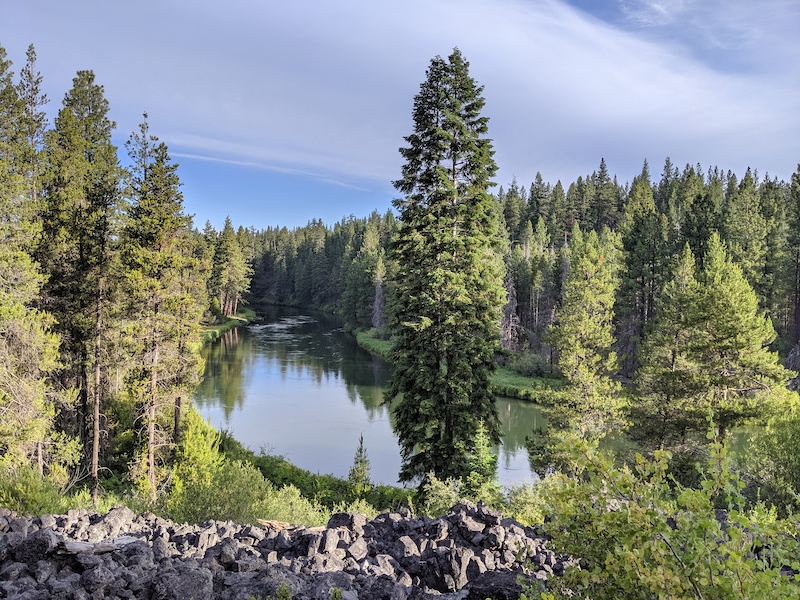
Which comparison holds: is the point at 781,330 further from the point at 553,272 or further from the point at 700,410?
the point at 700,410

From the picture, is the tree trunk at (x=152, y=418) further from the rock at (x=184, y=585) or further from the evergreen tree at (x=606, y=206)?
the evergreen tree at (x=606, y=206)

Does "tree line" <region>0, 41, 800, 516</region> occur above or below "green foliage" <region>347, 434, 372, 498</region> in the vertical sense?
above

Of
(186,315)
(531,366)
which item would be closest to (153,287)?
(186,315)

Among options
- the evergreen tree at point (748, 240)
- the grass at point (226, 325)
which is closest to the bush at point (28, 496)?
the grass at point (226, 325)

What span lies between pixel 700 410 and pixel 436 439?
9.67 m

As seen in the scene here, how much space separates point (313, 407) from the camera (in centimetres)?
3209

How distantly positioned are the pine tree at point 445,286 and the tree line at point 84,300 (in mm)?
7911

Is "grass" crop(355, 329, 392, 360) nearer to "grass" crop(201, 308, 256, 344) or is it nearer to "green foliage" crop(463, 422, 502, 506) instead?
"grass" crop(201, 308, 256, 344)

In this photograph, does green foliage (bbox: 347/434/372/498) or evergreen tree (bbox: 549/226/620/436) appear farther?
evergreen tree (bbox: 549/226/620/436)

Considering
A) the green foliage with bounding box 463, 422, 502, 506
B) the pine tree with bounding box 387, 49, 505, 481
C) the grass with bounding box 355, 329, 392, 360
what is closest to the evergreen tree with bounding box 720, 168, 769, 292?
the grass with bounding box 355, 329, 392, 360

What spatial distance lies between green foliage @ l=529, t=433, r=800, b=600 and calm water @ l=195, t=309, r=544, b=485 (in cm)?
1259

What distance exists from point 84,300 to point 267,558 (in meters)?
14.4

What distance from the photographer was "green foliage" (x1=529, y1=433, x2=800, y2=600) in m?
A: 2.82

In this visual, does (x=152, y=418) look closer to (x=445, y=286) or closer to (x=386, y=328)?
(x=386, y=328)
